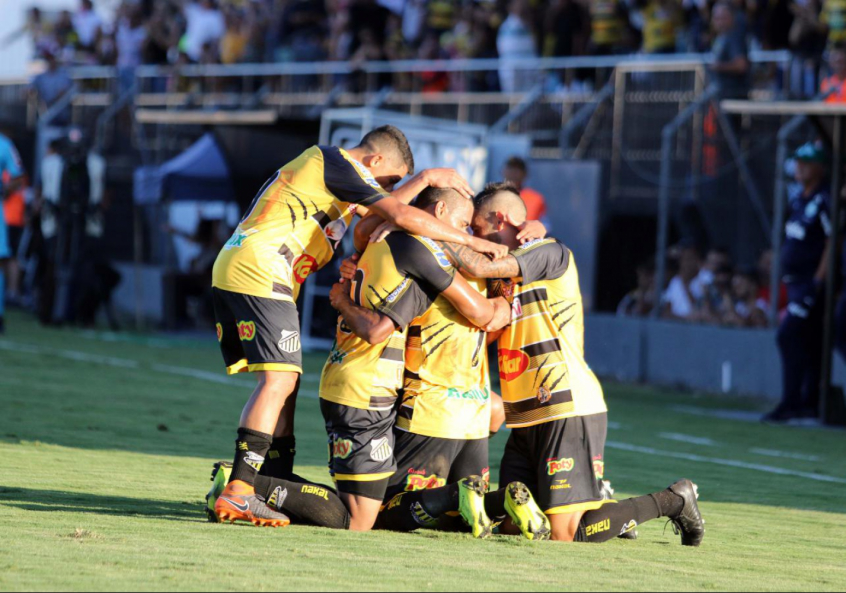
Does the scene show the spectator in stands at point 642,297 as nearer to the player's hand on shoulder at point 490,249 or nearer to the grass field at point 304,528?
the grass field at point 304,528

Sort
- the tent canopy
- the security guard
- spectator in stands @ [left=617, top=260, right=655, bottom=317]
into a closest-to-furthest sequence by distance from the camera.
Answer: the security guard, spectator in stands @ [left=617, top=260, right=655, bottom=317], the tent canopy

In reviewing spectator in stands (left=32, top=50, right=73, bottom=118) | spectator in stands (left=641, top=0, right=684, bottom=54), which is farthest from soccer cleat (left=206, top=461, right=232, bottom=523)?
spectator in stands (left=32, top=50, right=73, bottom=118)

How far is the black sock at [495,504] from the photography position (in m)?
6.04

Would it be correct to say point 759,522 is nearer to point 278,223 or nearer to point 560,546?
point 560,546

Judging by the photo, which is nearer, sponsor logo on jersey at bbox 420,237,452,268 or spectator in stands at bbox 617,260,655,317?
sponsor logo on jersey at bbox 420,237,452,268

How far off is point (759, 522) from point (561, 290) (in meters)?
1.99

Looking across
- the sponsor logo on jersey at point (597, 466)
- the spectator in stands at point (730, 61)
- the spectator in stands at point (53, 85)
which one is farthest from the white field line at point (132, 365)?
the spectator in stands at point (53, 85)

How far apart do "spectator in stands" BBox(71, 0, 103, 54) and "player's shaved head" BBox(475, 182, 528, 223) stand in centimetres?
2298

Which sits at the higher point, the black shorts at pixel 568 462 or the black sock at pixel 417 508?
the black shorts at pixel 568 462

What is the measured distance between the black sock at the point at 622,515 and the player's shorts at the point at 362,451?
0.91 meters

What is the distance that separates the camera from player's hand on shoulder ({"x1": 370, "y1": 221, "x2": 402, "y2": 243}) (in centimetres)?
629

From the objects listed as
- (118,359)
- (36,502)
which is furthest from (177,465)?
(118,359)

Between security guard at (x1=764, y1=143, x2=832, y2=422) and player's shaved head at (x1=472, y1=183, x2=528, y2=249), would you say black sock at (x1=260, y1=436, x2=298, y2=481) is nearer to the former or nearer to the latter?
player's shaved head at (x1=472, y1=183, x2=528, y2=249)

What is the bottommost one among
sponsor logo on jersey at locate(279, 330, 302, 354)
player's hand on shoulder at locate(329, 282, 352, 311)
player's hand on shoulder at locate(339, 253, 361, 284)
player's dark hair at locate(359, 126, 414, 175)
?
sponsor logo on jersey at locate(279, 330, 302, 354)
